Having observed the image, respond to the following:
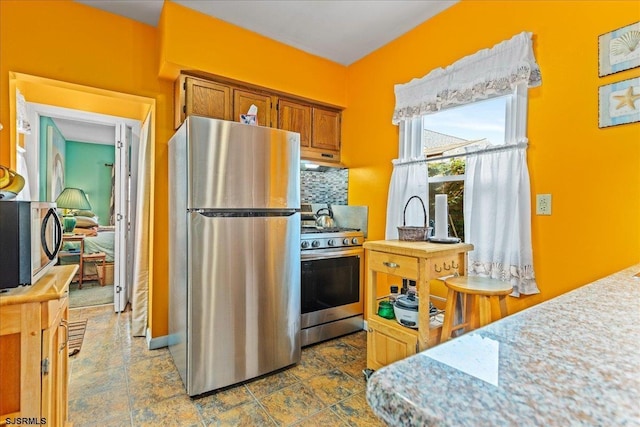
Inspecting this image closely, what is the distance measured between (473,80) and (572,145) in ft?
2.46

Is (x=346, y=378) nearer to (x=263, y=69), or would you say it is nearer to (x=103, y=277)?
(x=263, y=69)

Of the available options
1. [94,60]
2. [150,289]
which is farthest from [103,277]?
[94,60]

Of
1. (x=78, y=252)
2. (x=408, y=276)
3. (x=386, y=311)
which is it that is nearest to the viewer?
(x=408, y=276)

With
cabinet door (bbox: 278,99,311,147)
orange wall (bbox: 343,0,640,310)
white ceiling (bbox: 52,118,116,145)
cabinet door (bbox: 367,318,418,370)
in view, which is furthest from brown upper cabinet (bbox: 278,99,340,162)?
white ceiling (bbox: 52,118,116,145)

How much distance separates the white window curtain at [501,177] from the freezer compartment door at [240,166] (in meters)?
Answer: 1.25

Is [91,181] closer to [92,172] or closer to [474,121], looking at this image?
[92,172]

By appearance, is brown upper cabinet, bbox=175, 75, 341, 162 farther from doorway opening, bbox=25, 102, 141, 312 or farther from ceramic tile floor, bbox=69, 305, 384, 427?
ceramic tile floor, bbox=69, 305, 384, 427

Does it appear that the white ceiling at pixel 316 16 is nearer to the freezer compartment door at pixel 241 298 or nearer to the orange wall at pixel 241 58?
the orange wall at pixel 241 58

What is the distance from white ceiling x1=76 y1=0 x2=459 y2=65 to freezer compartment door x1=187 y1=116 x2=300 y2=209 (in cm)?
100

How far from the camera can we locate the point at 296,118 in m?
2.91

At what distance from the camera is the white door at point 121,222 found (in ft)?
11.1

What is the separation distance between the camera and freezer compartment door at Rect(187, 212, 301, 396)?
1.85 meters

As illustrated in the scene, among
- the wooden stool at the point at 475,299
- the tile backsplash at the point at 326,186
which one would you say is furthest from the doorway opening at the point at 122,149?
the wooden stool at the point at 475,299

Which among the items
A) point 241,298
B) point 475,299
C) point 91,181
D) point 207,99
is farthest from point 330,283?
point 91,181
